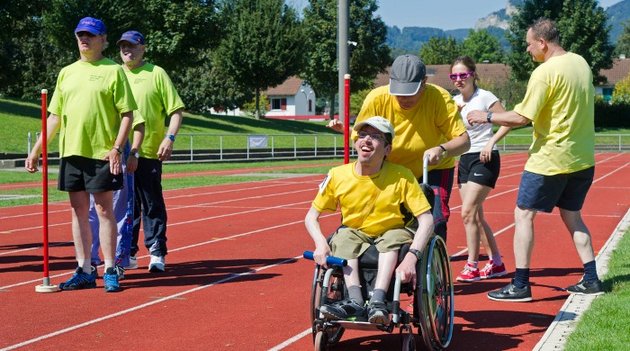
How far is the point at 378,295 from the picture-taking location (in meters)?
5.41

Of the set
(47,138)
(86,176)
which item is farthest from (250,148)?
(86,176)

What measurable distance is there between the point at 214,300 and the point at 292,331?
52.9 inches

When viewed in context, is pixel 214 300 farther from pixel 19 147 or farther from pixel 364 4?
pixel 364 4

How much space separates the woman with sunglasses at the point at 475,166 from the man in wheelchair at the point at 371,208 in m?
2.80

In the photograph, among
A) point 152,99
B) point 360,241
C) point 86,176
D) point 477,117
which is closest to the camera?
point 360,241

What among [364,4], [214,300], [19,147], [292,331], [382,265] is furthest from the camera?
[364,4]

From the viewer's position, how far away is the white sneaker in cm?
917

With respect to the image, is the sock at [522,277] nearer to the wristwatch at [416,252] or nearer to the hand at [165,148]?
the wristwatch at [416,252]

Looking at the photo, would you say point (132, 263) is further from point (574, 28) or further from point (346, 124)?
point (574, 28)

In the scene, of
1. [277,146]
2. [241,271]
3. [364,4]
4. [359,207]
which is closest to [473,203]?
[241,271]

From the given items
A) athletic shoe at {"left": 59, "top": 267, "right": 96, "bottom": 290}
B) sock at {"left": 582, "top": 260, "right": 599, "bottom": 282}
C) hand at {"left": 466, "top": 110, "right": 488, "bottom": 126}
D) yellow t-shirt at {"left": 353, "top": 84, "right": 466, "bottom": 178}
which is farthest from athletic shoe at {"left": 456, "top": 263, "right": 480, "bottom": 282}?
athletic shoe at {"left": 59, "top": 267, "right": 96, "bottom": 290}

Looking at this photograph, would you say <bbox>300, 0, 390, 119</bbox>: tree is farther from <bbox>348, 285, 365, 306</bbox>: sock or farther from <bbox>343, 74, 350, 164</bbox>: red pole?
<bbox>348, 285, 365, 306</bbox>: sock

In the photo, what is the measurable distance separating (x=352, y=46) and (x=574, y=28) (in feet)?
53.3

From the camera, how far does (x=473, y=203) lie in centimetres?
868
